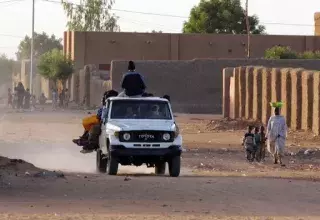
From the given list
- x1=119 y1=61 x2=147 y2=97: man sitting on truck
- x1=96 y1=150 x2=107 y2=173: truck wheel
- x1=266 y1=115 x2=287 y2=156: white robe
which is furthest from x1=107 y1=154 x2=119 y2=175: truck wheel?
x1=266 y1=115 x2=287 y2=156: white robe

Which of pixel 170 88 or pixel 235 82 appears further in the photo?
pixel 170 88

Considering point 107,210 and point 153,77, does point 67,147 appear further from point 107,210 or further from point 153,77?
point 153,77

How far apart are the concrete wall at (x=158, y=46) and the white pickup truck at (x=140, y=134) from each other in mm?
50653

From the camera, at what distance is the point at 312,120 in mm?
35594

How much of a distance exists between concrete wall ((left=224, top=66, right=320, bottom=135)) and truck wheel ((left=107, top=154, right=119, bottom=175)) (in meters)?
14.4

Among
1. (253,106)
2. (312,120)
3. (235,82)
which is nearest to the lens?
(312,120)

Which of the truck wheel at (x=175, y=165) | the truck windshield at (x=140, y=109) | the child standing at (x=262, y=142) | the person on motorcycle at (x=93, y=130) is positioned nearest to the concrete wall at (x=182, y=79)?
the child standing at (x=262, y=142)

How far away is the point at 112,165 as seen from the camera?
70.7 ft

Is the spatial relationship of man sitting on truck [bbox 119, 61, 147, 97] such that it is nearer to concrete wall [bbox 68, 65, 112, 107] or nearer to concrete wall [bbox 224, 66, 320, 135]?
concrete wall [bbox 224, 66, 320, 135]

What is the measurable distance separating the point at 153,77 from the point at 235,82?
1004cm

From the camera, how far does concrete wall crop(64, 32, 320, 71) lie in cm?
7269

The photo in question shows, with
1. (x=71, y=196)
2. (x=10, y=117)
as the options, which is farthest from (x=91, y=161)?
(x=10, y=117)

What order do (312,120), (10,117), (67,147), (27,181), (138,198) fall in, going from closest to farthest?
(138,198) < (27,181) < (67,147) < (312,120) < (10,117)

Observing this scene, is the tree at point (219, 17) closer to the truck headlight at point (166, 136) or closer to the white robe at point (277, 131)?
the white robe at point (277, 131)
